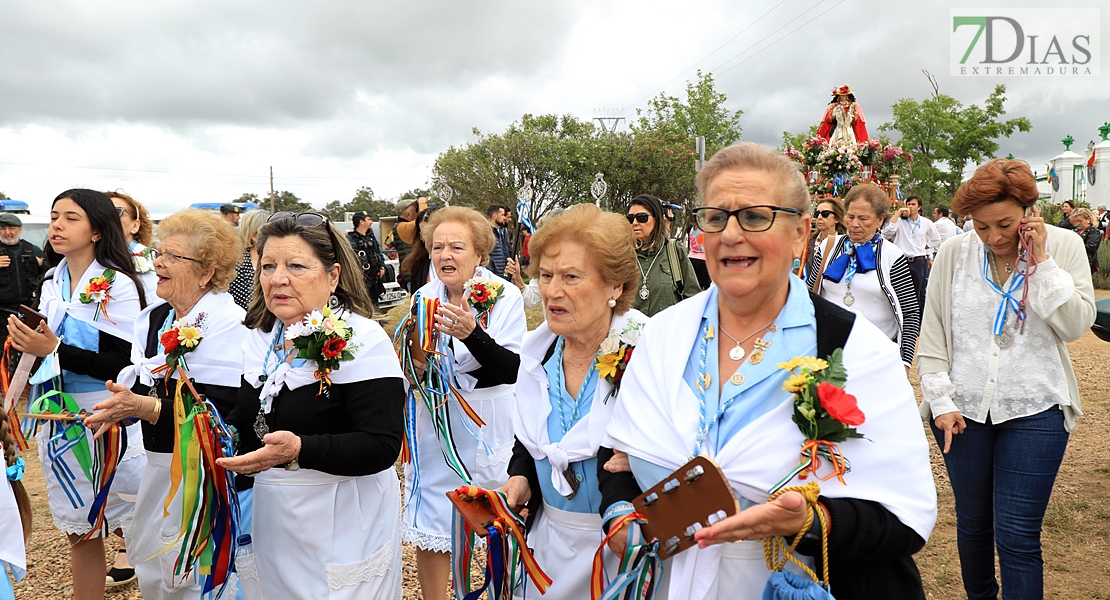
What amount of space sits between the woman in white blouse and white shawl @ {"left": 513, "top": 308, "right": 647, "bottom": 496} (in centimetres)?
167

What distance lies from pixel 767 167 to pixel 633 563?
3.95 ft

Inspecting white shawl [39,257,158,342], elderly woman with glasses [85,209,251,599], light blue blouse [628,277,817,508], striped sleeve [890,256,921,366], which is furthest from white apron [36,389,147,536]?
striped sleeve [890,256,921,366]

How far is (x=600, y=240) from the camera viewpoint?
2820 mm

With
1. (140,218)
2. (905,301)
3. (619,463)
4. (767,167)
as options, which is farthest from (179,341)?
(905,301)

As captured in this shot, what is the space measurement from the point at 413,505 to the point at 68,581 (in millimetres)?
2790

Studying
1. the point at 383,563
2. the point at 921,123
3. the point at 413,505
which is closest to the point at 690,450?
the point at 383,563

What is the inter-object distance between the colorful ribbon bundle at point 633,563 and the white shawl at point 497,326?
1.94 metres

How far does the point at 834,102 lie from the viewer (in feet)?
32.3

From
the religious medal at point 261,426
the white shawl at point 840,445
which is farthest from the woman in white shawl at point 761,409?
the religious medal at point 261,426

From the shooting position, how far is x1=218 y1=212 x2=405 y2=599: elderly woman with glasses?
2.83 m

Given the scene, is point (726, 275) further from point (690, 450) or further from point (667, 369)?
point (690, 450)

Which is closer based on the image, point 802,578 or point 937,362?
point 802,578

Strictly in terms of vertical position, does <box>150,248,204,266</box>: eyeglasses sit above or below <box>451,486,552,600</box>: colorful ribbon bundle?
above

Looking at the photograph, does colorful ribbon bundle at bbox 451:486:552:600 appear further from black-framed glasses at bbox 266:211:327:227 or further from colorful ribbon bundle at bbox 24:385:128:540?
colorful ribbon bundle at bbox 24:385:128:540
